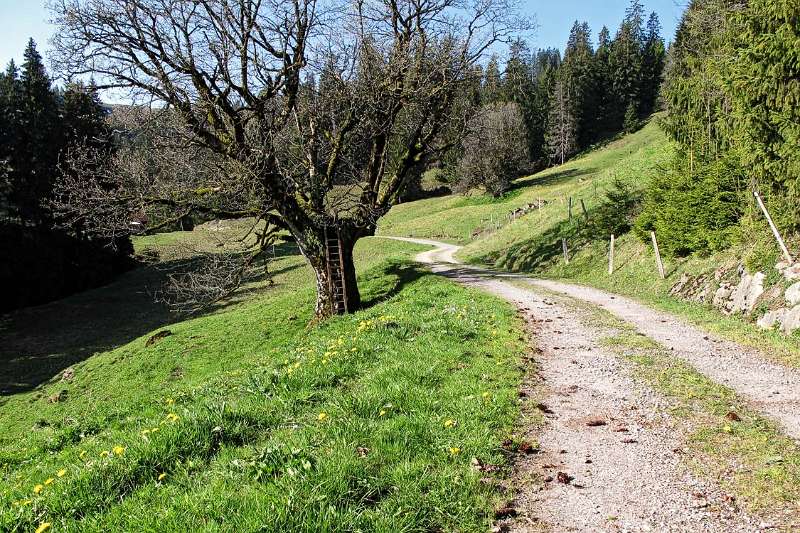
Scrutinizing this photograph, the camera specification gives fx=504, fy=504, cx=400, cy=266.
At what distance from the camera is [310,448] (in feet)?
17.9

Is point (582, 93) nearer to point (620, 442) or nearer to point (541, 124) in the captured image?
point (541, 124)

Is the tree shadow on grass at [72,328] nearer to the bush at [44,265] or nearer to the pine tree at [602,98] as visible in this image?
the bush at [44,265]

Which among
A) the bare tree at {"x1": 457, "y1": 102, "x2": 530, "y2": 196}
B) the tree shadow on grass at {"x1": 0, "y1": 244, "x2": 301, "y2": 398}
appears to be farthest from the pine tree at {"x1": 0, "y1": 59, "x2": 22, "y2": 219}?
the bare tree at {"x1": 457, "y1": 102, "x2": 530, "y2": 196}

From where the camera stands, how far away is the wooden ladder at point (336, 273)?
60.0 feet

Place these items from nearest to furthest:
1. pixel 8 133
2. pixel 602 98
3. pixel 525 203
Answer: pixel 8 133, pixel 525 203, pixel 602 98

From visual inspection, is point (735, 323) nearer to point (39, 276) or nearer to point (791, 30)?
point (791, 30)

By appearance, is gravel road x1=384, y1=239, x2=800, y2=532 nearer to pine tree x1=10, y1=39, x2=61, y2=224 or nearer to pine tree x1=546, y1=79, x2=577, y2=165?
pine tree x1=10, y1=39, x2=61, y2=224

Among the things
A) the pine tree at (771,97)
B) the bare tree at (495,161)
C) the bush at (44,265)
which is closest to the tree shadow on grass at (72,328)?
the bush at (44,265)

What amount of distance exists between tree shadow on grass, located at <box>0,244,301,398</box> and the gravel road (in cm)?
1582

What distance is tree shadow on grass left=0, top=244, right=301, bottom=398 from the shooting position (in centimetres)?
2212

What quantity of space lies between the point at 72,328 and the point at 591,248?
1129 inches

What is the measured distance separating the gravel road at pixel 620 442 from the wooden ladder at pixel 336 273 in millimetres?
9061

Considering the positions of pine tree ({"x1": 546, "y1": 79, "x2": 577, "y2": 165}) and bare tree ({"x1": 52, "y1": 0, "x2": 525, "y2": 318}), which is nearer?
bare tree ({"x1": 52, "y1": 0, "x2": 525, "y2": 318})

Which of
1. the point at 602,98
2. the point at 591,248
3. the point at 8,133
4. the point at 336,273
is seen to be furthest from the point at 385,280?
the point at 602,98
